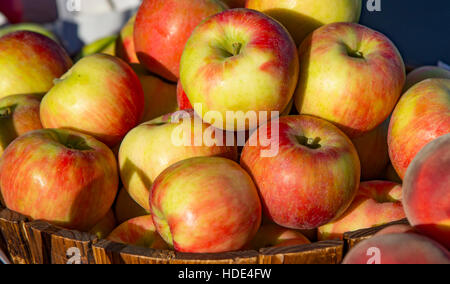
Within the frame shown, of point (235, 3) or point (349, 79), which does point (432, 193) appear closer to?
point (349, 79)

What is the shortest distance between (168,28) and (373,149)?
55cm

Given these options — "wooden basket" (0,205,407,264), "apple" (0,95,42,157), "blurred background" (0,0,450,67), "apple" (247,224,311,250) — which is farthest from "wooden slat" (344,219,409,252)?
"blurred background" (0,0,450,67)

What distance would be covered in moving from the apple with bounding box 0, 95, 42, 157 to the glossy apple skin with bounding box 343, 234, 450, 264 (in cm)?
77

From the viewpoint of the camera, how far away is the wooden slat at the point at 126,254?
0.72m

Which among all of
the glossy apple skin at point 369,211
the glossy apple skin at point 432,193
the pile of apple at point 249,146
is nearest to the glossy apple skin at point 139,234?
the pile of apple at point 249,146

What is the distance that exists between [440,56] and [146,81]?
2179mm

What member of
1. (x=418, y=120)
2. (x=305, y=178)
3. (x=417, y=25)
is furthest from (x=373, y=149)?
(x=417, y=25)

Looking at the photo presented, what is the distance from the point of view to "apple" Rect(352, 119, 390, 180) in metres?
1.05

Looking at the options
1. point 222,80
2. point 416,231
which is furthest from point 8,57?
point 416,231

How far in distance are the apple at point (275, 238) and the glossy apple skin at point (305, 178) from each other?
0.02 m

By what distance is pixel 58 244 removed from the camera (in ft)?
2.57

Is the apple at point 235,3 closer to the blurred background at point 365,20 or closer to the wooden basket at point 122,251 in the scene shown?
the wooden basket at point 122,251

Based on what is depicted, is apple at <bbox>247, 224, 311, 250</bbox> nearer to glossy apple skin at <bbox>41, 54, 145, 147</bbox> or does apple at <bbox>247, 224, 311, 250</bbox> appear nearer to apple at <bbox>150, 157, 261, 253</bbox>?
apple at <bbox>150, 157, 261, 253</bbox>
